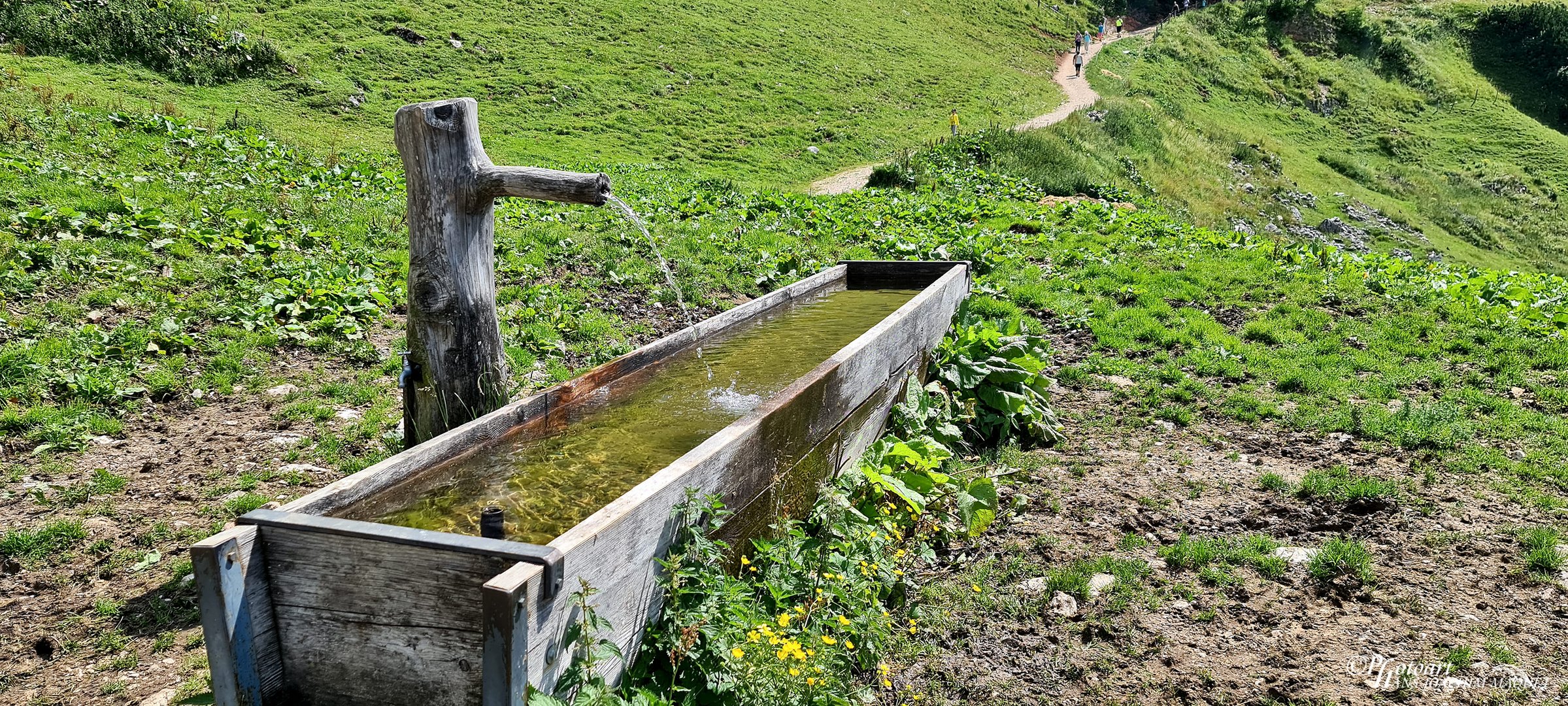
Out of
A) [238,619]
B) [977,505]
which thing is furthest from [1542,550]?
[238,619]

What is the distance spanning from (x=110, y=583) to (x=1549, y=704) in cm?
614

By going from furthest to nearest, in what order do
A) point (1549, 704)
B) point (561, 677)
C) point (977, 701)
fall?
point (977, 701) < point (1549, 704) < point (561, 677)

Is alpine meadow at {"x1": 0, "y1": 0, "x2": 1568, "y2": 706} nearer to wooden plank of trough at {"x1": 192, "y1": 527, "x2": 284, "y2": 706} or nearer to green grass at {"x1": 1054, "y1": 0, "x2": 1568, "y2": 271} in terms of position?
wooden plank of trough at {"x1": 192, "y1": 527, "x2": 284, "y2": 706}

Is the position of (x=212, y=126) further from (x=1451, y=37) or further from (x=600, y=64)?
(x=1451, y=37)

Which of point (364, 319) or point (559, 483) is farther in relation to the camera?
point (364, 319)

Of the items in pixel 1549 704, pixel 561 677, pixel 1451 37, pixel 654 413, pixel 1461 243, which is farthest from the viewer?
pixel 1451 37

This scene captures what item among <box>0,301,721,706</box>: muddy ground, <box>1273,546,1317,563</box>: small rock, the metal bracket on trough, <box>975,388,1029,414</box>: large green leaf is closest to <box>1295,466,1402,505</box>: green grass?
<box>1273,546,1317,563</box>: small rock

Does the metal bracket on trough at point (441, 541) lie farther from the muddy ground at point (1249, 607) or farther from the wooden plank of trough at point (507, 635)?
the muddy ground at point (1249, 607)

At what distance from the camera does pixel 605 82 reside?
23.7 meters

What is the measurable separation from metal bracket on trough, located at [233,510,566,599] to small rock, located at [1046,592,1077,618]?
2.69m

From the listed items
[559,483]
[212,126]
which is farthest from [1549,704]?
[212,126]

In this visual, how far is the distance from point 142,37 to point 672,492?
20.3 meters

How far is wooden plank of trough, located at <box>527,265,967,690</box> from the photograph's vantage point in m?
2.72

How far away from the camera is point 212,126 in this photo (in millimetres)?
12219
